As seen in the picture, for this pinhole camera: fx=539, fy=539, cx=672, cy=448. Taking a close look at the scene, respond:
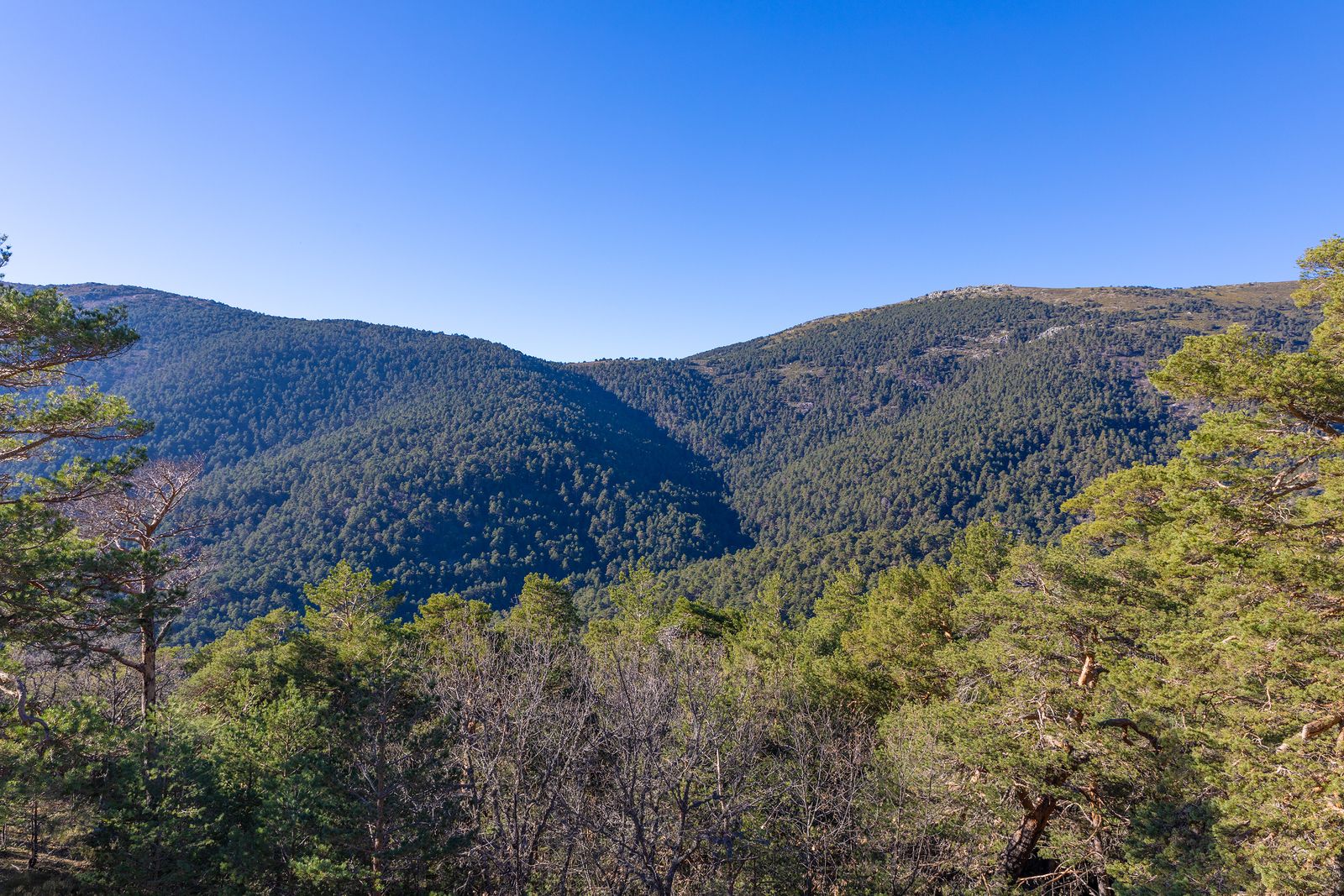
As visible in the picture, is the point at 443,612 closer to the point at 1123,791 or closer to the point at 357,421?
the point at 1123,791

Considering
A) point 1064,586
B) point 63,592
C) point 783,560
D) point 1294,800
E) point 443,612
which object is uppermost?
point 63,592

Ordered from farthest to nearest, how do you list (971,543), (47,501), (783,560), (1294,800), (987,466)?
1. (987,466)
2. (783,560)
3. (971,543)
4. (47,501)
5. (1294,800)

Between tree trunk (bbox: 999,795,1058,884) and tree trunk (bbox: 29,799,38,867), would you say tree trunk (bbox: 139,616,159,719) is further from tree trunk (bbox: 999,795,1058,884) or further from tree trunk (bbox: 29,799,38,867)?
tree trunk (bbox: 999,795,1058,884)

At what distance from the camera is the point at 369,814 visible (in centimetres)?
1202

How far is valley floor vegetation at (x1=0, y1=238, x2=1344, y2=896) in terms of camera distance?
7.96 meters

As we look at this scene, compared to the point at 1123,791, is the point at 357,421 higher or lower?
higher

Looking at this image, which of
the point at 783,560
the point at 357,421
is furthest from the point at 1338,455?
the point at 357,421

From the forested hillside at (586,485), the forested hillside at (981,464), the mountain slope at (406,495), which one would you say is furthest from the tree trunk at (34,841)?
the forested hillside at (981,464)

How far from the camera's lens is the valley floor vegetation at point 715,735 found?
7961 millimetres

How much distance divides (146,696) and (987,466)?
17193 centimetres

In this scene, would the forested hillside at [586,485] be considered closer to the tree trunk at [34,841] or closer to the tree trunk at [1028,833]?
the tree trunk at [1028,833]

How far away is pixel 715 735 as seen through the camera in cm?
1212

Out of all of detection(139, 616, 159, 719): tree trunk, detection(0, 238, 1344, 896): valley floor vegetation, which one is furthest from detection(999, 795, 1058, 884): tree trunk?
detection(139, 616, 159, 719): tree trunk

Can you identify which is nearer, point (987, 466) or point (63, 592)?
point (63, 592)
